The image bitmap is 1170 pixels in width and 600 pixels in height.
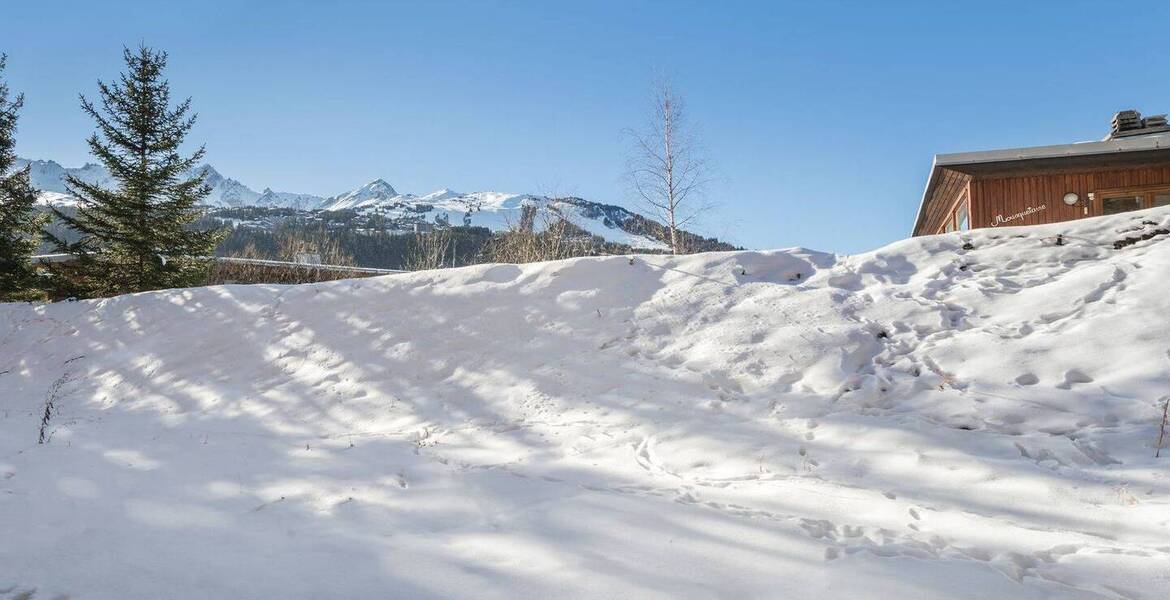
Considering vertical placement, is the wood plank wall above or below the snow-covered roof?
below

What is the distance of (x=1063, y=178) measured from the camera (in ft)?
37.5

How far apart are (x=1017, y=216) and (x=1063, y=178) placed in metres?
1.11

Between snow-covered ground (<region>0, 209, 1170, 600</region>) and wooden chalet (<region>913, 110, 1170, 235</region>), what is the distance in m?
5.26

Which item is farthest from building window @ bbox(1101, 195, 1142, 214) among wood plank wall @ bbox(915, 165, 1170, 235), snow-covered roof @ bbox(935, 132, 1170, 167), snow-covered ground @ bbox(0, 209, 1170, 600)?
snow-covered ground @ bbox(0, 209, 1170, 600)

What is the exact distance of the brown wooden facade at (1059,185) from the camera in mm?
10945

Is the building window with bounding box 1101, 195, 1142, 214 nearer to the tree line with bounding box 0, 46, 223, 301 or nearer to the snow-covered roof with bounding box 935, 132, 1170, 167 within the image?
the snow-covered roof with bounding box 935, 132, 1170, 167

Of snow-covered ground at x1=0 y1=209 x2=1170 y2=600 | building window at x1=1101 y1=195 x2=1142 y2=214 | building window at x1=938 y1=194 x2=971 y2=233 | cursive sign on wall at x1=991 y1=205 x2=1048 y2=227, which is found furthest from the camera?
building window at x1=938 y1=194 x2=971 y2=233

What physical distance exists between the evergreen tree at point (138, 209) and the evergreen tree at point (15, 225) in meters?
0.84

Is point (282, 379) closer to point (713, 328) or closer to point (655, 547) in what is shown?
point (713, 328)

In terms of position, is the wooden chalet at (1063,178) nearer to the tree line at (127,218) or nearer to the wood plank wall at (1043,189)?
the wood plank wall at (1043,189)

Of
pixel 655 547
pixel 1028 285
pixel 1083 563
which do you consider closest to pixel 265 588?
pixel 655 547

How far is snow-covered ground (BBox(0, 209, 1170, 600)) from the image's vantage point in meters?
2.71

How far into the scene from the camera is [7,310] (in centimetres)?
1098

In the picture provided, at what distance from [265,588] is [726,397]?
3.54m
